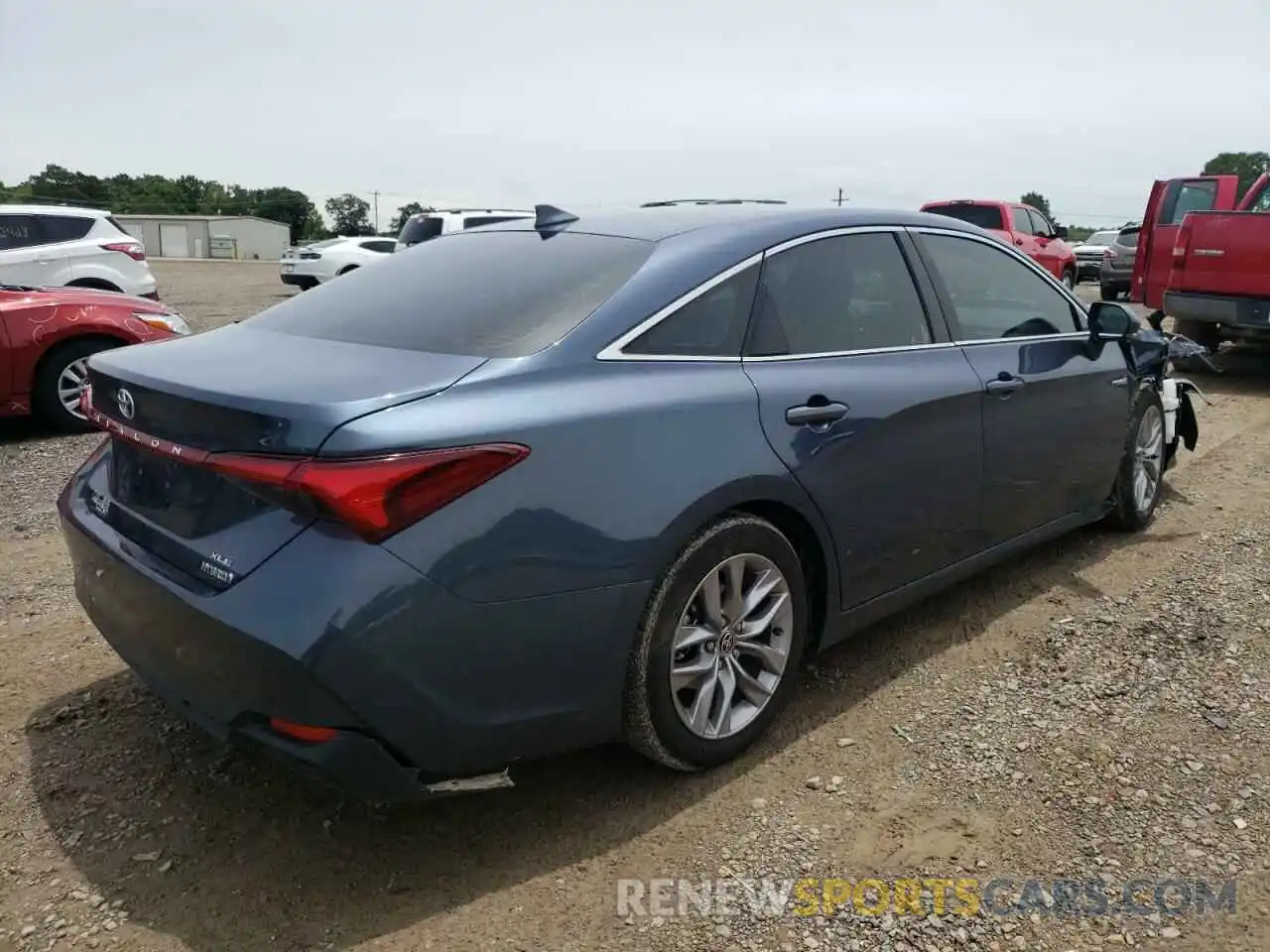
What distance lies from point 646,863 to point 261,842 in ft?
3.19

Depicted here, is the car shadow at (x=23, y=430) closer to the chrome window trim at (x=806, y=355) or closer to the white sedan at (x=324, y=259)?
the chrome window trim at (x=806, y=355)

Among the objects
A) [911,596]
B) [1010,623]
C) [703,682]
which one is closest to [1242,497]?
[1010,623]

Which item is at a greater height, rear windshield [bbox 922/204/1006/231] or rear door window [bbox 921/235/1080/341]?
rear windshield [bbox 922/204/1006/231]

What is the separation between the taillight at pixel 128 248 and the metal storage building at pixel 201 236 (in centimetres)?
4764

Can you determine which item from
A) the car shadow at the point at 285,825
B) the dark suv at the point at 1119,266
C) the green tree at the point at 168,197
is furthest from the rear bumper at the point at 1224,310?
the green tree at the point at 168,197

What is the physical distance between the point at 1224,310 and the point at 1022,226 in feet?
23.0

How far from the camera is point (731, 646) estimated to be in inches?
109

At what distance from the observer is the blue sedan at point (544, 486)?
2109 mm

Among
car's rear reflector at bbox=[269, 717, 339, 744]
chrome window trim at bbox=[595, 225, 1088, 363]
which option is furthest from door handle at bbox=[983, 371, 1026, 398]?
car's rear reflector at bbox=[269, 717, 339, 744]

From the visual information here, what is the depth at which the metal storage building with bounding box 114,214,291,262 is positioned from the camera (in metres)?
57.0

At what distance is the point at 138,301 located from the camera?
7.26 m

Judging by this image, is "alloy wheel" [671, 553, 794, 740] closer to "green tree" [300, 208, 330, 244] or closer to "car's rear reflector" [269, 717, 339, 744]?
"car's rear reflector" [269, 717, 339, 744]

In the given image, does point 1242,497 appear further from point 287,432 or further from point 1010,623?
point 287,432

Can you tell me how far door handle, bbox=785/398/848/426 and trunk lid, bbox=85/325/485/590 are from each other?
0.96 m
